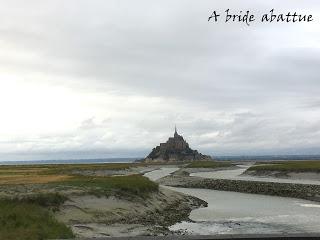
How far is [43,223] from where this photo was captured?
24.8 m

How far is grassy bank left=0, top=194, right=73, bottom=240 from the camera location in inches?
809

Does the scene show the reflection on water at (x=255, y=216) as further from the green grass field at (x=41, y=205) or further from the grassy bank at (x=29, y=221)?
the grassy bank at (x=29, y=221)

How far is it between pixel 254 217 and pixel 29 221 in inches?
919

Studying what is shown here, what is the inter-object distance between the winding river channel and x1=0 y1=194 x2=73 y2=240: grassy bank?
10.3 m

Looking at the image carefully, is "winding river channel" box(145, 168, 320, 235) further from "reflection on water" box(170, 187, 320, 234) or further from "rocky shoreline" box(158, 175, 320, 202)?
"rocky shoreline" box(158, 175, 320, 202)

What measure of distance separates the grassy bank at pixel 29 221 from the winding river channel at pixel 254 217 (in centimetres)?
1033

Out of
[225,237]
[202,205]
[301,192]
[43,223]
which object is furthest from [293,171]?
[225,237]

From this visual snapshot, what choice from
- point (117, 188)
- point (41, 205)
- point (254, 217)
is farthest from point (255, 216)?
point (41, 205)

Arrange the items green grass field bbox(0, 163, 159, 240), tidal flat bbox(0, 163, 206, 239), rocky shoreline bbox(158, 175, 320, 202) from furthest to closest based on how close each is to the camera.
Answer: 1. rocky shoreline bbox(158, 175, 320, 202)
2. tidal flat bbox(0, 163, 206, 239)
3. green grass field bbox(0, 163, 159, 240)

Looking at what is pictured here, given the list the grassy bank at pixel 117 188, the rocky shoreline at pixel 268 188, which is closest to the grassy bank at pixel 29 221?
the grassy bank at pixel 117 188

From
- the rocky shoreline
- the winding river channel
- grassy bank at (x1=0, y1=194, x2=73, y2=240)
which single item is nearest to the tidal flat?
grassy bank at (x1=0, y1=194, x2=73, y2=240)

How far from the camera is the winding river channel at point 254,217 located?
34.5 meters

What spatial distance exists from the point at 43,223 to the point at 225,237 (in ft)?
44.0

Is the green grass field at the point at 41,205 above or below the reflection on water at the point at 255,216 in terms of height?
above
